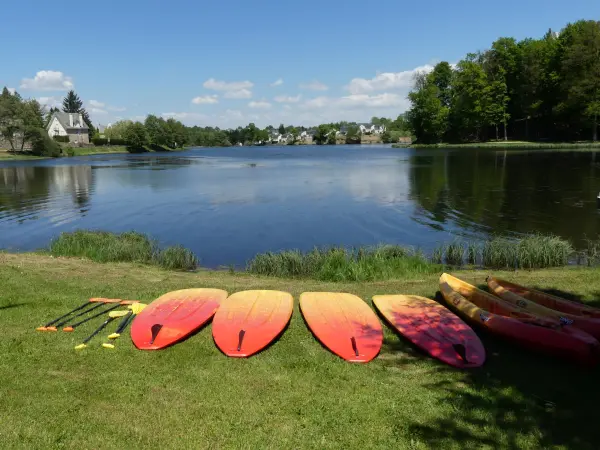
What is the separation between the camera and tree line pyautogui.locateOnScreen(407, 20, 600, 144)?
60.4 meters

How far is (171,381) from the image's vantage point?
5254 mm

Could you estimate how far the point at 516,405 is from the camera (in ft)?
15.3

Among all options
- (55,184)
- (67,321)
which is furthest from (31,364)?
(55,184)

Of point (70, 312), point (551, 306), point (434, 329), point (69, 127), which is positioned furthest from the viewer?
point (69, 127)

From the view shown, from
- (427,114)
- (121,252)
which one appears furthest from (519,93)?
(121,252)

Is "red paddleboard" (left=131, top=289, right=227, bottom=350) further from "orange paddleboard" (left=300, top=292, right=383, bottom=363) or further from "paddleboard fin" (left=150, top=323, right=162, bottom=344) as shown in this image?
"orange paddleboard" (left=300, top=292, right=383, bottom=363)

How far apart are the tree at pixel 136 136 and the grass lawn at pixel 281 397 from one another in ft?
342

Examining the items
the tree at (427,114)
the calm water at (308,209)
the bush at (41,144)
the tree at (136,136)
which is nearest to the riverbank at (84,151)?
the bush at (41,144)

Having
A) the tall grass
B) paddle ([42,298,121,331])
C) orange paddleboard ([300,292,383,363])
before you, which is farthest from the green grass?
paddle ([42,298,121,331])

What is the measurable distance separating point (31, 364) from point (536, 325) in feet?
21.6

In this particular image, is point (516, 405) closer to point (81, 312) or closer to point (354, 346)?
point (354, 346)

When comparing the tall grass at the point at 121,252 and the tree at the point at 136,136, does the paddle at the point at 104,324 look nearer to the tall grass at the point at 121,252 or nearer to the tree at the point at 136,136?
the tall grass at the point at 121,252

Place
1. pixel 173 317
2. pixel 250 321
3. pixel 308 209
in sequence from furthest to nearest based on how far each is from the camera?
pixel 308 209, pixel 173 317, pixel 250 321

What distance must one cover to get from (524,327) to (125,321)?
5829mm
